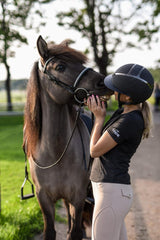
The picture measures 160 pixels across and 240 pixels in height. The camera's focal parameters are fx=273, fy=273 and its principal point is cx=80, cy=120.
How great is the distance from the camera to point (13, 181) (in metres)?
6.40

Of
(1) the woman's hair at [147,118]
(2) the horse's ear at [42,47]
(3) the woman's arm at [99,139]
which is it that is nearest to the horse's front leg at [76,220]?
(3) the woman's arm at [99,139]

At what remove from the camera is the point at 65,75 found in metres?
2.47

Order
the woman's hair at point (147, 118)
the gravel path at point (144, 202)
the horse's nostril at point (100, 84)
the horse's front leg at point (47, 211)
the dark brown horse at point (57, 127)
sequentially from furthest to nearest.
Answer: the gravel path at point (144, 202)
the horse's front leg at point (47, 211)
the dark brown horse at point (57, 127)
the horse's nostril at point (100, 84)
the woman's hair at point (147, 118)

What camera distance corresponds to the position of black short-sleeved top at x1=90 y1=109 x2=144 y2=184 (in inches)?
73.6

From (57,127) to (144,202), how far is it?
2837mm

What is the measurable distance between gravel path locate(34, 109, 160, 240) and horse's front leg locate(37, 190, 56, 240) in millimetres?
800

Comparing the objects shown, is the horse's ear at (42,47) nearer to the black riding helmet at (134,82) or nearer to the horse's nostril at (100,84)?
the horse's nostril at (100,84)

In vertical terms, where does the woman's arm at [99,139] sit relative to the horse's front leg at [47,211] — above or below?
above

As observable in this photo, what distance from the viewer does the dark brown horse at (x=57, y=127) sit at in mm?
2455

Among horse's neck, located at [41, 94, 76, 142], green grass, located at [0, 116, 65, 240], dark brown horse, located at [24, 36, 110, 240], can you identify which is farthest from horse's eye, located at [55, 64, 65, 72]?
green grass, located at [0, 116, 65, 240]

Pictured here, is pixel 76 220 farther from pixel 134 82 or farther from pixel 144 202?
pixel 144 202

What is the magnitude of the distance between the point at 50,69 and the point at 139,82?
93 cm

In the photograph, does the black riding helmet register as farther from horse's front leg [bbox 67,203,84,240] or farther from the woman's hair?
horse's front leg [bbox 67,203,84,240]

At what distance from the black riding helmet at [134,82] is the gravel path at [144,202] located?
711 millimetres
